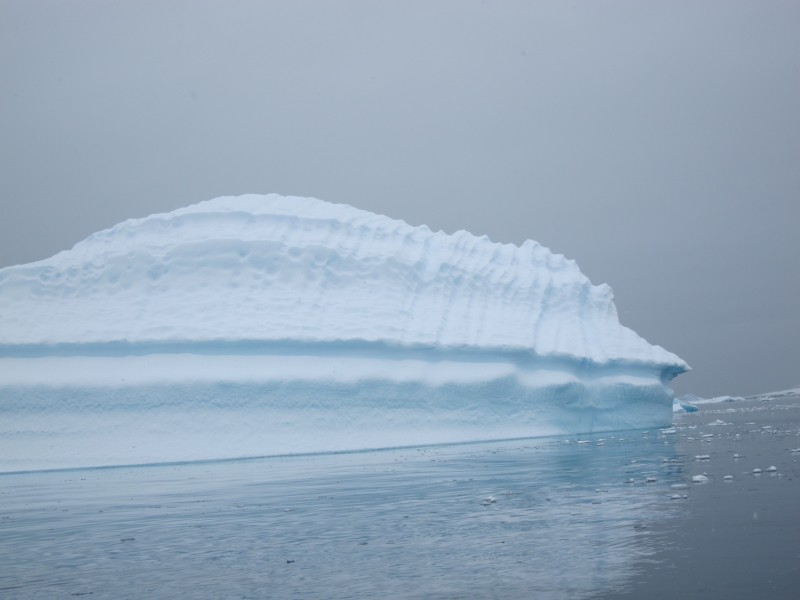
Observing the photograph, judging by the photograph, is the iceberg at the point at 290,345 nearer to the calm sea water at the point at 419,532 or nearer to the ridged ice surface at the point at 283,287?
the ridged ice surface at the point at 283,287

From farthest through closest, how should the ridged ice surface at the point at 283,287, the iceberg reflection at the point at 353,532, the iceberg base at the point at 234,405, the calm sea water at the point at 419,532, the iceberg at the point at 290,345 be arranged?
the ridged ice surface at the point at 283,287, the iceberg at the point at 290,345, the iceberg base at the point at 234,405, the iceberg reflection at the point at 353,532, the calm sea water at the point at 419,532

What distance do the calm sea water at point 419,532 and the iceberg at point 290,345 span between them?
15.1 feet

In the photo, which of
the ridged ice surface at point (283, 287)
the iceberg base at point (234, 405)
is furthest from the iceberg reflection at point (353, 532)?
the ridged ice surface at point (283, 287)

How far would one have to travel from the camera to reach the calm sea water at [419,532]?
406 centimetres

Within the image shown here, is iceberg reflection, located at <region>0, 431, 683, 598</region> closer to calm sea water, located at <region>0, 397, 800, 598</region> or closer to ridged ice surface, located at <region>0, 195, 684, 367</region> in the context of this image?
calm sea water, located at <region>0, 397, 800, 598</region>

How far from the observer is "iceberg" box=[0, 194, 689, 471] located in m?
14.9

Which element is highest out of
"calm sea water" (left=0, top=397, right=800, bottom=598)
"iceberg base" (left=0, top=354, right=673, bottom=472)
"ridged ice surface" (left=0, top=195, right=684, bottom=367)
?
"ridged ice surface" (left=0, top=195, right=684, bottom=367)

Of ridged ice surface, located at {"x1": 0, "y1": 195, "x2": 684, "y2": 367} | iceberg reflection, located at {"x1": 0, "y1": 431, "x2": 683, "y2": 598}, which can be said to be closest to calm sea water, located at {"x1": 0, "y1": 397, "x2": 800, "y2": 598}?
iceberg reflection, located at {"x1": 0, "y1": 431, "x2": 683, "y2": 598}

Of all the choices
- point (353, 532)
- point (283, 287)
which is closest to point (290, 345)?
point (283, 287)

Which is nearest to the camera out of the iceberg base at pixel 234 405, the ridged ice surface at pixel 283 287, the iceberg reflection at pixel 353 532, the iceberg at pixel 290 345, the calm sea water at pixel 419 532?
the calm sea water at pixel 419 532

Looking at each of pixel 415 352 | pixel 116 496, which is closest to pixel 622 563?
pixel 116 496

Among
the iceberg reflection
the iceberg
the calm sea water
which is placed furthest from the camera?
the iceberg

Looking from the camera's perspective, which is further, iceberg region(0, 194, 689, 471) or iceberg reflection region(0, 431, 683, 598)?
iceberg region(0, 194, 689, 471)

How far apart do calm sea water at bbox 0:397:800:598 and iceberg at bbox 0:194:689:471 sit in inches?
182
